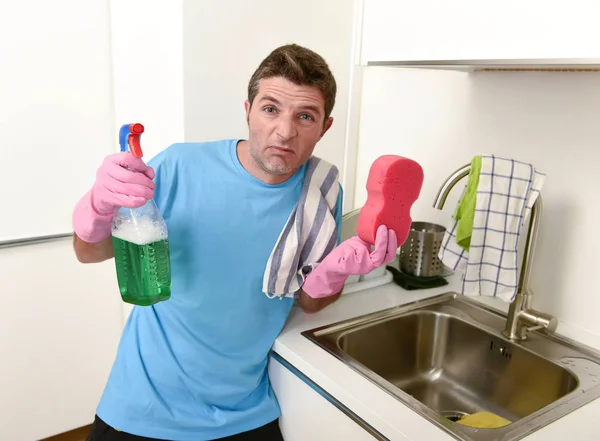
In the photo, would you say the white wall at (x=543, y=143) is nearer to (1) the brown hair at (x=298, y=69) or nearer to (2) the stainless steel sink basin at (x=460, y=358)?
(2) the stainless steel sink basin at (x=460, y=358)

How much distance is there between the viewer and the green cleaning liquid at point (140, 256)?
96 centimetres

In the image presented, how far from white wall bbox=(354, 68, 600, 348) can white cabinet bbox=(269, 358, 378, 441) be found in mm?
645

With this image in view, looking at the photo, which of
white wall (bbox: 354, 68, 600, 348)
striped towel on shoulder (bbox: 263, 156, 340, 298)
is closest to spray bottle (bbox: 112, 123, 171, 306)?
striped towel on shoulder (bbox: 263, 156, 340, 298)

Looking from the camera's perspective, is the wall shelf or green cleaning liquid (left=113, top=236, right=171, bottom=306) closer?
the wall shelf

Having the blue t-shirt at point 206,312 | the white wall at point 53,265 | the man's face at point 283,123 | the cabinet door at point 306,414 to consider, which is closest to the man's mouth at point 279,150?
the man's face at point 283,123

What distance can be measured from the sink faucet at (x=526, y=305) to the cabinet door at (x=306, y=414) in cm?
50

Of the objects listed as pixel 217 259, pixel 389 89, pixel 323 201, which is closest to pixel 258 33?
pixel 389 89

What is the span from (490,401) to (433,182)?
647 millimetres

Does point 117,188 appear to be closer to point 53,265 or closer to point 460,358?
point 460,358

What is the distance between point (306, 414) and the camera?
113 cm

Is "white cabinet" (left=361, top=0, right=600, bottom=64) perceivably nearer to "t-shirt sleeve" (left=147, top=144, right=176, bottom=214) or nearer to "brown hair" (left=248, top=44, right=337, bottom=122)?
"brown hair" (left=248, top=44, right=337, bottom=122)

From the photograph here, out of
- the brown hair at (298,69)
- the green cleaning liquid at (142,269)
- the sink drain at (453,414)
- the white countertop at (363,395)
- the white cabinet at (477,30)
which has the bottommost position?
the sink drain at (453,414)

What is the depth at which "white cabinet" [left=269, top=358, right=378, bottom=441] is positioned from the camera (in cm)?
101

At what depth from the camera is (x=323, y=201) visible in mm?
1168
